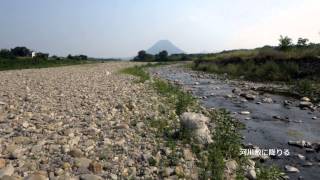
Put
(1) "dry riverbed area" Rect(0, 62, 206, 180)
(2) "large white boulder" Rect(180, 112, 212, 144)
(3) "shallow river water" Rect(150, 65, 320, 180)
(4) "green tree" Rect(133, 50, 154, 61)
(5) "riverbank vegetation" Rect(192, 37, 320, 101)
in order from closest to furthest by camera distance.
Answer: (1) "dry riverbed area" Rect(0, 62, 206, 180), (3) "shallow river water" Rect(150, 65, 320, 180), (2) "large white boulder" Rect(180, 112, 212, 144), (5) "riverbank vegetation" Rect(192, 37, 320, 101), (4) "green tree" Rect(133, 50, 154, 61)

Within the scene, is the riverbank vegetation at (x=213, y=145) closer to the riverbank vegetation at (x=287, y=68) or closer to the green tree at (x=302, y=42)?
the riverbank vegetation at (x=287, y=68)

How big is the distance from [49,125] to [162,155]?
351 centimetres

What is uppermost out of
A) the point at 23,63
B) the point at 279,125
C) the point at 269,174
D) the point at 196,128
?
the point at 196,128

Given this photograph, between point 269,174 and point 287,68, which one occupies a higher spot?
point 287,68

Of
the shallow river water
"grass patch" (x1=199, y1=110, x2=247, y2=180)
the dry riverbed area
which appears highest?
the dry riverbed area

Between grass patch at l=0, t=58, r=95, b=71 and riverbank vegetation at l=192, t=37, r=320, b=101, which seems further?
grass patch at l=0, t=58, r=95, b=71

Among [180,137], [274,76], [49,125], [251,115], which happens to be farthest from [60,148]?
[274,76]

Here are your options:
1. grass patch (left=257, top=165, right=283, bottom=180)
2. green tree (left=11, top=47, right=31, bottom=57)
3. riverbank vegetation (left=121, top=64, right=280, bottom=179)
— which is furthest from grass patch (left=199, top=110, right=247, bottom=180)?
green tree (left=11, top=47, right=31, bottom=57)

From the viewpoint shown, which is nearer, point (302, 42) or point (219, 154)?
point (219, 154)

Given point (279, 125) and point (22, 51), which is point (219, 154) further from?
point (22, 51)

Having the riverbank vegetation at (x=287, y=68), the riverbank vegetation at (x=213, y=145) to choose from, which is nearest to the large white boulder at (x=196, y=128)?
the riverbank vegetation at (x=213, y=145)

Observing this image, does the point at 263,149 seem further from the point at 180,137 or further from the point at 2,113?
the point at 2,113

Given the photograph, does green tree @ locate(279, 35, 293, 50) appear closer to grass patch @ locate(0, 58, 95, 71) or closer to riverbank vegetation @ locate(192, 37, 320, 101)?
riverbank vegetation @ locate(192, 37, 320, 101)

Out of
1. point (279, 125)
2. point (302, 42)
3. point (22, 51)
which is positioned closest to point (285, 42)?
point (302, 42)
